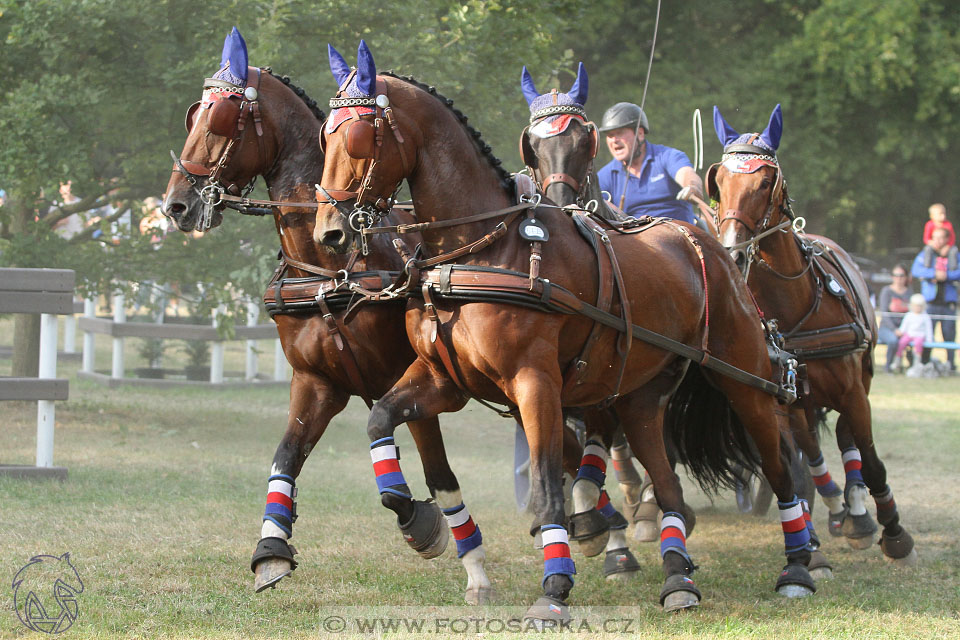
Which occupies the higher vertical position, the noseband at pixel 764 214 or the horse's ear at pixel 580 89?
the horse's ear at pixel 580 89

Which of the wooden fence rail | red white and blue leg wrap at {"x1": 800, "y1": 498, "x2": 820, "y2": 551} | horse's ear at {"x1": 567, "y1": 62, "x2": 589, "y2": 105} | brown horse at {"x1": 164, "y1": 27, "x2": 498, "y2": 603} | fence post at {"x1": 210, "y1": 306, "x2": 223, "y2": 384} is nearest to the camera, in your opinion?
brown horse at {"x1": 164, "y1": 27, "x2": 498, "y2": 603}

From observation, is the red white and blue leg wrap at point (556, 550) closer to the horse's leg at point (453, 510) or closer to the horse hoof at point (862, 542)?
the horse's leg at point (453, 510)

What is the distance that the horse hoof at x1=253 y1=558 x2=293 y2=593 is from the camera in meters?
4.80

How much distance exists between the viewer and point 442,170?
4.80 meters

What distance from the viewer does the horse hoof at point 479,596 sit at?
5.24 metres

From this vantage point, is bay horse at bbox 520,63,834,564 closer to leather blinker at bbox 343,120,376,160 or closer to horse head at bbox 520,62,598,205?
horse head at bbox 520,62,598,205

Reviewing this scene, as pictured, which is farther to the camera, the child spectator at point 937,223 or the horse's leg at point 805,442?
the child spectator at point 937,223

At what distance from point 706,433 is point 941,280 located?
46.0 ft

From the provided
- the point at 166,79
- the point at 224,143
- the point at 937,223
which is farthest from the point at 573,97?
the point at 937,223

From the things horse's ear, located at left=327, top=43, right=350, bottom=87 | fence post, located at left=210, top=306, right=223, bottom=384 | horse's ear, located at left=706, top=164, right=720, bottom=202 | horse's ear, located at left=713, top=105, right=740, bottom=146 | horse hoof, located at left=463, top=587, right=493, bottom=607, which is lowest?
A: horse hoof, located at left=463, top=587, right=493, bottom=607

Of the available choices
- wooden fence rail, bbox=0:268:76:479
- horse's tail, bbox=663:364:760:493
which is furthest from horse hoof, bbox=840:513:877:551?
wooden fence rail, bbox=0:268:76:479

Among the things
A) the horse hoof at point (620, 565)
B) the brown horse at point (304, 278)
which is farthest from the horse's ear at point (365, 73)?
the horse hoof at point (620, 565)

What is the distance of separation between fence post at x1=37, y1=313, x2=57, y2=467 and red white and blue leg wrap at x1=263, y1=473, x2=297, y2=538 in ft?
11.4

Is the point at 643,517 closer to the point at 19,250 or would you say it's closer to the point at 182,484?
the point at 182,484
